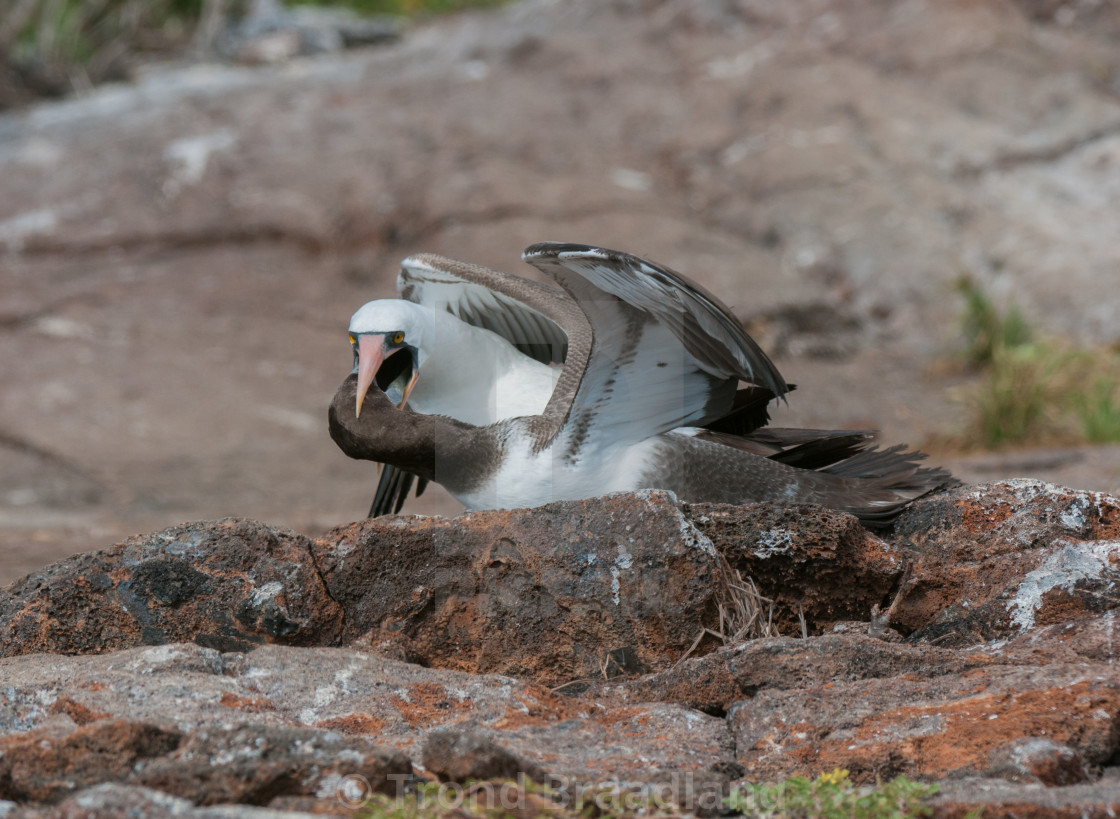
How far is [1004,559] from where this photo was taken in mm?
3191

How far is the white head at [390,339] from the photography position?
4113 mm

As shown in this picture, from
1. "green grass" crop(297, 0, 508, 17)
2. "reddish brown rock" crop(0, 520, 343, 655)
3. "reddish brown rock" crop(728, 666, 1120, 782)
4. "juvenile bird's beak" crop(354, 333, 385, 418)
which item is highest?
"green grass" crop(297, 0, 508, 17)

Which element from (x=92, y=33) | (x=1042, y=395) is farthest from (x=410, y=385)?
(x=92, y=33)

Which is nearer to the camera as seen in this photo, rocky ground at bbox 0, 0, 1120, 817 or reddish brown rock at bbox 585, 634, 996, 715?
rocky ground at bbox 0, 0, 1120, 817

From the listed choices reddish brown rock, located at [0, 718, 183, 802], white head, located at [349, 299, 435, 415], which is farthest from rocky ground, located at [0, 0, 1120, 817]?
white head, located at [349, 299, 435, 415]

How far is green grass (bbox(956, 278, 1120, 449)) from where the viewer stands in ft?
27.2

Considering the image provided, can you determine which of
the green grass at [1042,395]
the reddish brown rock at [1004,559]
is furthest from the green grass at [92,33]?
the reddish brown rock at [1004,559]

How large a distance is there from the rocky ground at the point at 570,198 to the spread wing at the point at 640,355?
5.04 meters

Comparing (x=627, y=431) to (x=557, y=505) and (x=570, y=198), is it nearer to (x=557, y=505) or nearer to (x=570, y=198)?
(x=557, y=505)

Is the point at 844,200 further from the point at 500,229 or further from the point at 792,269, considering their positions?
the point at 500,229

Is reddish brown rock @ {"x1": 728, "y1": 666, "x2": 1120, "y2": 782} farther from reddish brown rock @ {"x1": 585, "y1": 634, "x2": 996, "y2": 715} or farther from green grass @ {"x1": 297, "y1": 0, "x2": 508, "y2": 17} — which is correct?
green grass @ {"x1": 297, "y1": 0, "x2": 508, "y2": 17}

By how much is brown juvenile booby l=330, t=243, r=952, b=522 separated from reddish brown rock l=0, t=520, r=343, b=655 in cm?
86

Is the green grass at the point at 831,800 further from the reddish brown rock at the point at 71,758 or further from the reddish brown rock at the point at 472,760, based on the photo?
the reddish brown rock at the point at 71,758

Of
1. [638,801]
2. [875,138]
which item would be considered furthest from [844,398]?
[638,801]
